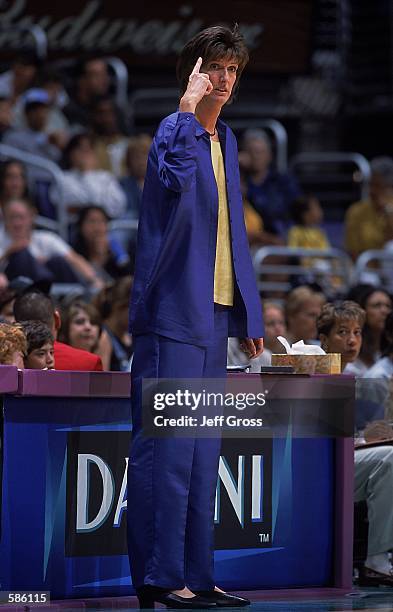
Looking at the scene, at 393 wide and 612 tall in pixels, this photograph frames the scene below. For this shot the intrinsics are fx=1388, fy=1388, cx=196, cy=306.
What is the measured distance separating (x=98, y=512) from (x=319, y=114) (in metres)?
11.2

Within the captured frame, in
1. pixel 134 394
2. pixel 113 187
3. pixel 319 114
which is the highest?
pixel 319 114

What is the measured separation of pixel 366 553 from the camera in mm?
6188

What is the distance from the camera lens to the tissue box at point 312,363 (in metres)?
5.65

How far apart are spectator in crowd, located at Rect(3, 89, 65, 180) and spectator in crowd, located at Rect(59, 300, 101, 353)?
4.47 meters

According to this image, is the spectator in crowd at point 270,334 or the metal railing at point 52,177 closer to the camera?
the spectator in crowd at point 270,334

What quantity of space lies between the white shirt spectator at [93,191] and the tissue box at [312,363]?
6943 millimetres

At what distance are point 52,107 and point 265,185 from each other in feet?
7.25

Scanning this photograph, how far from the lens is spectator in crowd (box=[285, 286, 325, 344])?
8.91m

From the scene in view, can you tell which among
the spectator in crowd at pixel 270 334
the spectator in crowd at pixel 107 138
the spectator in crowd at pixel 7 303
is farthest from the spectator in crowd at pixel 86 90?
the spectator in crowd at pixel 7 303

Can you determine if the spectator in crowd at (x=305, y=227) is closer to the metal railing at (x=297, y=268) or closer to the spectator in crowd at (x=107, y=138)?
the metal railing at (x=297, y=268)

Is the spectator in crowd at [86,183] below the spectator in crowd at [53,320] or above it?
above

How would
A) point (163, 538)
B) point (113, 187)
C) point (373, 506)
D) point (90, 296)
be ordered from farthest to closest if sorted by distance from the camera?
point (113, 187)
point (90, 296)
point (373, 506)
point (163, 538)

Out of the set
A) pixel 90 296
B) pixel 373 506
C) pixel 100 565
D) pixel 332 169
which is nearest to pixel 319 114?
pixel 332 169

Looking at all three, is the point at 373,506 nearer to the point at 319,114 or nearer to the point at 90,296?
the point at 90,296
